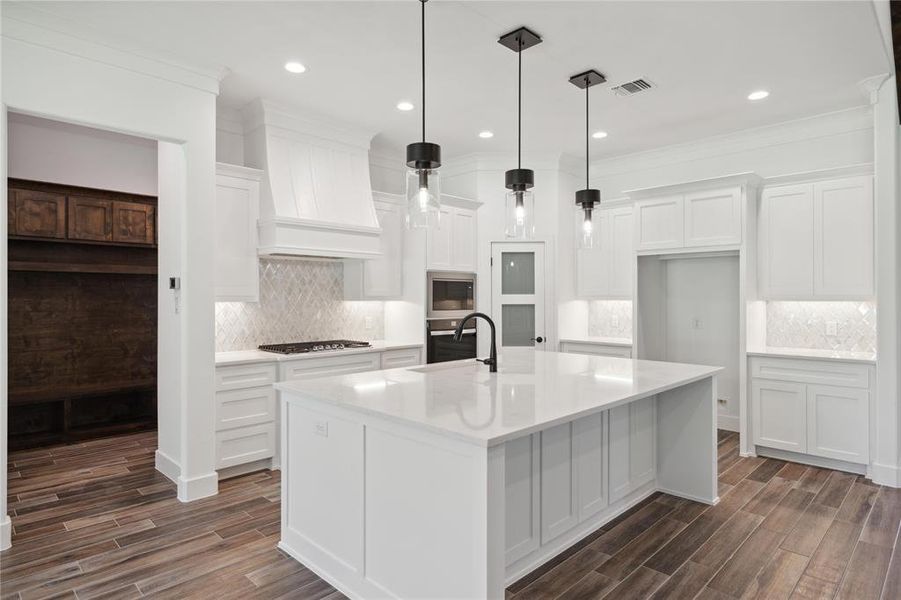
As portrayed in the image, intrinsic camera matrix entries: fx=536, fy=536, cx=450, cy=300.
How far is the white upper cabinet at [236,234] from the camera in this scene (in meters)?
4.10

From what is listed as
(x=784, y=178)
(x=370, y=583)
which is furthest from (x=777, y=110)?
(x=370, y=583)

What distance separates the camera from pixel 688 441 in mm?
3594

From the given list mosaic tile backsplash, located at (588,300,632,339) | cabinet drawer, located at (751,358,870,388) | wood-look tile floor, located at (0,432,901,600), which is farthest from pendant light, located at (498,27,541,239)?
mosaic tile backsplash, located at (588,300,632,339)

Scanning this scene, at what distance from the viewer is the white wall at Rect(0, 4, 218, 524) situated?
3.12m

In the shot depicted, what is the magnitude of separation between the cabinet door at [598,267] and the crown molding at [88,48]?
3.97 m

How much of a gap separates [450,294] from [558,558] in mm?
3212

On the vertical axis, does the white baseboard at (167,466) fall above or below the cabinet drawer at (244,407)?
below

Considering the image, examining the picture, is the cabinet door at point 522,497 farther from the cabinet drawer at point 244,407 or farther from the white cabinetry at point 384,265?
the white cabinetry at point 384,265

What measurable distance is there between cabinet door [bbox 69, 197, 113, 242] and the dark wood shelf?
0.26 m

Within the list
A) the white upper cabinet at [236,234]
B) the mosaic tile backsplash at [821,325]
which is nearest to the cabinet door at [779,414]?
the mosaic tile backsplash at [821,325]

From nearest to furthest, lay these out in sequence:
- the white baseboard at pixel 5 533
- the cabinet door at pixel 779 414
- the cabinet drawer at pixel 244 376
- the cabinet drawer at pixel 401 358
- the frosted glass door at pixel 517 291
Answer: the white baseboard at pixel 5 533
the cabinet drawer at pixel 244 376
the cabinet door at pixel 779 414
the cabinet drawer at pixel 401 358
the frosted glass door at pixel 517 291

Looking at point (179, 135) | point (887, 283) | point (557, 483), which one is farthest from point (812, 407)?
point (179, 135)

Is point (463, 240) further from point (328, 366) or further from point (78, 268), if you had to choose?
point (78, 268)

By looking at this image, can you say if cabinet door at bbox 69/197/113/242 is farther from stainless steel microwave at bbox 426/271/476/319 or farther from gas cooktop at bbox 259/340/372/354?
stainless steel microwave at bbox 426/271/476/319
